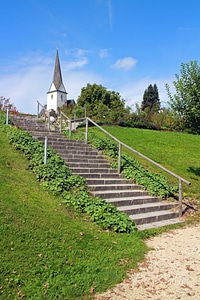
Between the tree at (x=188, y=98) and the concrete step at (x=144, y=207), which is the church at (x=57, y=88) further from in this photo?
the concrete step at (x=144, y=207)

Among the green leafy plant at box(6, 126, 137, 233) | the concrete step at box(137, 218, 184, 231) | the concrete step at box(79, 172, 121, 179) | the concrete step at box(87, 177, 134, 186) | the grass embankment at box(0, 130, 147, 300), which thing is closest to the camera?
the grass embankment at box(0, 130, 147, 300)

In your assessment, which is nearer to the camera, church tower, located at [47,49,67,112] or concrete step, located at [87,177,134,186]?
concrete step, located at [87,177,134,186]

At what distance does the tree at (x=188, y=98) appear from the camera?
318 inches

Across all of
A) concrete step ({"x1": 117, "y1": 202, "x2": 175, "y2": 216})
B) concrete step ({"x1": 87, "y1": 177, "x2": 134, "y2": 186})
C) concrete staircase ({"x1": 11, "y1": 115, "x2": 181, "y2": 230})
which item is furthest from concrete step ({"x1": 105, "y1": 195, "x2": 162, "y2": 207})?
concrete step ({"x1": 87, "y1": 177, "x2": 134, "y2": 186})

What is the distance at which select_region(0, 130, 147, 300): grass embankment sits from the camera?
3004mm

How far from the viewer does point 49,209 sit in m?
4.87

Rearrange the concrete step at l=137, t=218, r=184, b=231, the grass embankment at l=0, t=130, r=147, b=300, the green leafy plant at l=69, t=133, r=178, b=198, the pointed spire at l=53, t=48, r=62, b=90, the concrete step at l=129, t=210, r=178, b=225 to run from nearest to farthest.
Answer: the grass embankment at l=0, t=130, r=147, b=300, the concrete step at l=137, t=218, r=184, b=231, the concrete step at l=129, t=210, r=178, b=225, the green leafy plant at l=69, t=133, r=178, b=198, the pointed spire at l=53, t=48, r=62, b=90

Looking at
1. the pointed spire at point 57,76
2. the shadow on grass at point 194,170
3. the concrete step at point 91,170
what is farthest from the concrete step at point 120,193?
the pointed spire at point 57,76

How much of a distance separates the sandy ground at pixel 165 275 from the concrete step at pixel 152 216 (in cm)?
73

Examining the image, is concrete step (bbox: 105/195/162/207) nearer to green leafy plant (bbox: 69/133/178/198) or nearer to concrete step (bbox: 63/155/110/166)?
green leafy plant (bbox: 69/133/178/198)

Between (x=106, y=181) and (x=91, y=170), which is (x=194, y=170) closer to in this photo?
(x=106, y=181)

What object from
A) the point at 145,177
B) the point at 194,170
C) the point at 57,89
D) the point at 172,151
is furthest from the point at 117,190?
the point at 57,89

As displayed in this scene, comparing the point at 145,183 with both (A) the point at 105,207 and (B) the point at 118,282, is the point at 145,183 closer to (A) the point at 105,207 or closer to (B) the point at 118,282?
(A) the point at 105,207

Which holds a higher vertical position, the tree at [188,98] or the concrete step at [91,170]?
the tree at [188,98]
